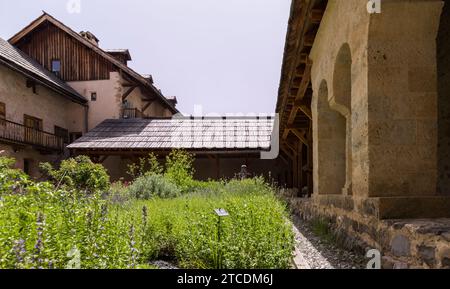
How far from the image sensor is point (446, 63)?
13.3ft

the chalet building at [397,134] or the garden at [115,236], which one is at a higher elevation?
the chalet building at [397,134]

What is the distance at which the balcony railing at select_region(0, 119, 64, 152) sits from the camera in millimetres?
13277

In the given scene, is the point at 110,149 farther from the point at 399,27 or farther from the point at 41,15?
the point at 399,27

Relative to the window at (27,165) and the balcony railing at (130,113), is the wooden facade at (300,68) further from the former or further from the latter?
the window at (27,165)

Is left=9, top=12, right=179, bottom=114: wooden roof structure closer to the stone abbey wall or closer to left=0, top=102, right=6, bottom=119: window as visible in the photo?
left=0, top=102, right=6, bottom=119: window

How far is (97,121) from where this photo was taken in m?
18.8

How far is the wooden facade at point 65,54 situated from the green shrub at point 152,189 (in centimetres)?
1143

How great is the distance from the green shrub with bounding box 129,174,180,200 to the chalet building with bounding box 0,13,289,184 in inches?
223

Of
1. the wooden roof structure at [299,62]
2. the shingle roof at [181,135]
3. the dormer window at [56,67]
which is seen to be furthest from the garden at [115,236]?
the dormer window at [56,67]

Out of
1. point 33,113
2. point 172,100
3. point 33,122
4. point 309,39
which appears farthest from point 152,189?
point 172,100

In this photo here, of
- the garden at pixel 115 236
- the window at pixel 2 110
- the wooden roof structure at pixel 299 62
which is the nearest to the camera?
the garden at pixel 115 236

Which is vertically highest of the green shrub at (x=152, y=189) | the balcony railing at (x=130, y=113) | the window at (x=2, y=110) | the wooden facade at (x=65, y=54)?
the wooden facade at (x=65, y=54)

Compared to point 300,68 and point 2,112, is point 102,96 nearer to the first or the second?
point 2,112

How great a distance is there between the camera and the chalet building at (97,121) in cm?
1484
